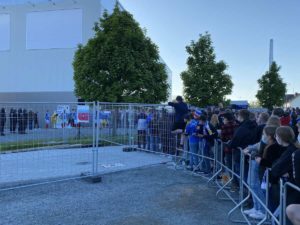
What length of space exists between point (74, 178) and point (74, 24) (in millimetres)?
27355

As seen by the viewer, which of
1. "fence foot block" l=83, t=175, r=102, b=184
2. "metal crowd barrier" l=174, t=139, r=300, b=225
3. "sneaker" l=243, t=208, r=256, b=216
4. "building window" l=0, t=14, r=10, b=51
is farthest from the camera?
"building window" l=0, t=14, r=10, b=51

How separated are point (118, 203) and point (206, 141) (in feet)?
11.0

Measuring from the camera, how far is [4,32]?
35.2m

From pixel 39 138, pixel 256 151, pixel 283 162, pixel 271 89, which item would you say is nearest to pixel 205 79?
pixel 271 89

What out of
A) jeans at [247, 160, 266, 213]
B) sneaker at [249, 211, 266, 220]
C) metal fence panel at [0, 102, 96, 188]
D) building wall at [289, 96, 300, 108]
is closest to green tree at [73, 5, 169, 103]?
metal fence panel at [0, 102, 96, 188]

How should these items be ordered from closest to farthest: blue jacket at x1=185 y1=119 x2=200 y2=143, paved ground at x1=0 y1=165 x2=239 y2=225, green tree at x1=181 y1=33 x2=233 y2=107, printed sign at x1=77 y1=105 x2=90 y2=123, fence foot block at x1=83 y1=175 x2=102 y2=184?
paved ground at x1=0 y1=165 x2=239 y2=225
printed sign at x1=77 y1=105 x2=90 y2=123
fence foot block at x1=83 y1=175 x2=102 y2=184
blue jacket at x1=185 y1=119 x2=200 y2=143
green tree at x1=181 y1=33 x2=233 y2=107

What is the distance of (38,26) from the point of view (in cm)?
3366

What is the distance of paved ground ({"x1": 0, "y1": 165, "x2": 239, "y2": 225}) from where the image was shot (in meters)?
5.37

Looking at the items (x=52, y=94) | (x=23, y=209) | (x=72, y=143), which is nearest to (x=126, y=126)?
(x=72, y=143)

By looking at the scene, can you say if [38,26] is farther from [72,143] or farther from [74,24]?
[72,143]

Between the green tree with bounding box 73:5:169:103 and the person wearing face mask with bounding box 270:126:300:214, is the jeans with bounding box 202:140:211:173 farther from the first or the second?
the green tree with bounding box 73:5:169:103

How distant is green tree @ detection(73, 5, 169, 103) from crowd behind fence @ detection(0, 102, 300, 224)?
6.92 m

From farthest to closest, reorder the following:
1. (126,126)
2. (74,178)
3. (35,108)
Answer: (126,126) < (74,178) < (35,108)

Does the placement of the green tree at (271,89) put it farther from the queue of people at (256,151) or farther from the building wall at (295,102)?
the building wall at (295,102)
